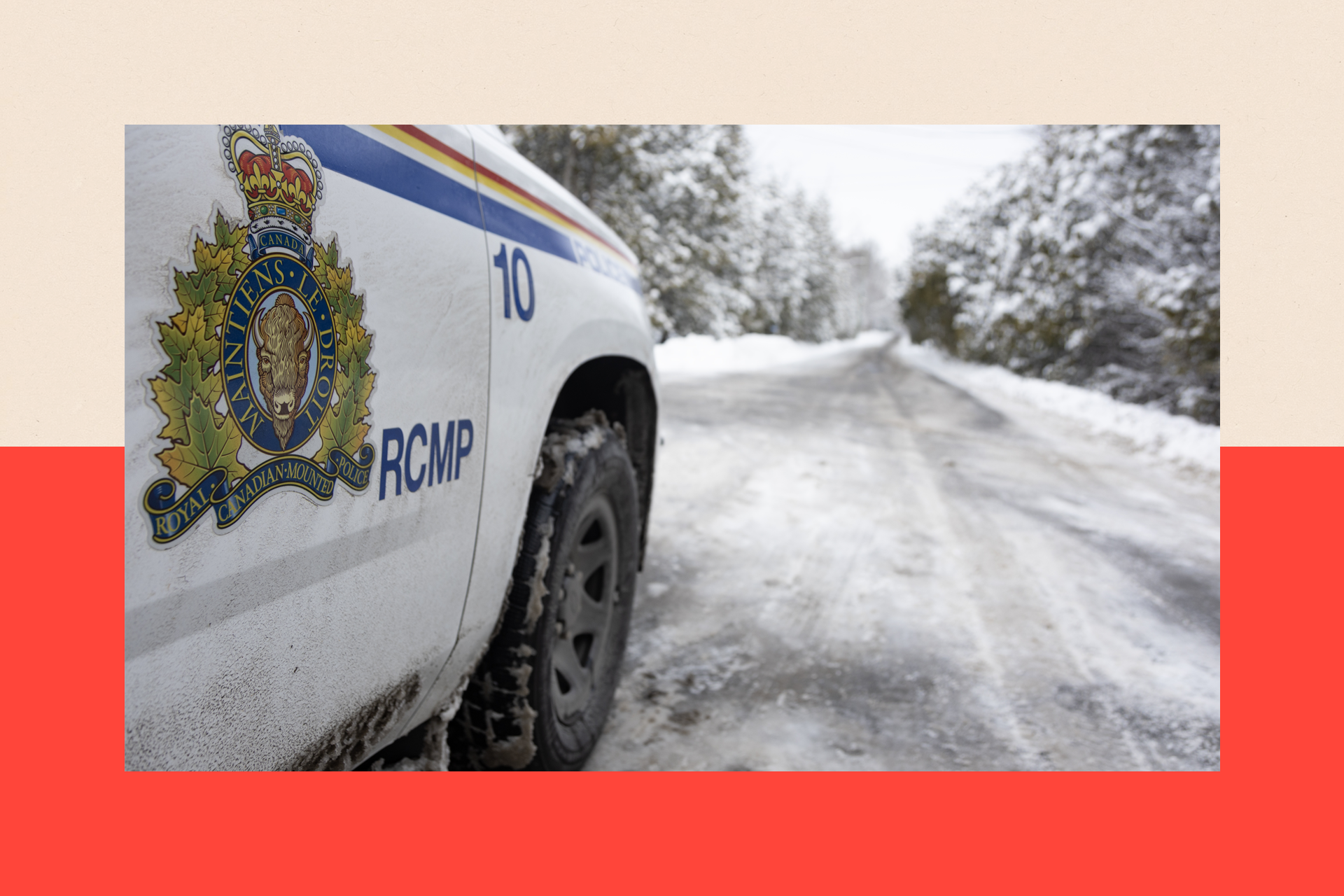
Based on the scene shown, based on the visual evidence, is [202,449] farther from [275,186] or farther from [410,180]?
[410,180]

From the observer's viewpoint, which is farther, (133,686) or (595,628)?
(595,628)

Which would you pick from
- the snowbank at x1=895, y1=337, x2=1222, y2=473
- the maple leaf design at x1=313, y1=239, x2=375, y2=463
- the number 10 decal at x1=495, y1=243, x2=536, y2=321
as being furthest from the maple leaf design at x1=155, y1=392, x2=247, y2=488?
the snowbank at x1=895, y1=337, x2=1222, y2=473

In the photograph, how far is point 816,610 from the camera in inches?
137

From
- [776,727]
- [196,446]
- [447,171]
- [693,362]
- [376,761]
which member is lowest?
[776,727]

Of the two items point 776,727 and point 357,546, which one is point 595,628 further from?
point 357,546

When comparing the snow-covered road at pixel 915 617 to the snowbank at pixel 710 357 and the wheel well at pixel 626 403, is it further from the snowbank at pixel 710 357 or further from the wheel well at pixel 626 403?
the snowbank at pixel 710 357

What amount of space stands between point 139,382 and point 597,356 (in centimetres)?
125

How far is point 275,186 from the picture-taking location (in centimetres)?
98

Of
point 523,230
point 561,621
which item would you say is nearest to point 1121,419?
point 561,621

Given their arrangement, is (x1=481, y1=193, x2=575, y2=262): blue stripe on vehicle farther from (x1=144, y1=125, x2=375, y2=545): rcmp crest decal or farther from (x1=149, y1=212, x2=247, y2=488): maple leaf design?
(x1=149, y1=212, x2=247, y2=488): maple leaf design

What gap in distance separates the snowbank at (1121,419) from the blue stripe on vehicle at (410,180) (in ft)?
18.0

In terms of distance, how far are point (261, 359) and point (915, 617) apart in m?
3.12

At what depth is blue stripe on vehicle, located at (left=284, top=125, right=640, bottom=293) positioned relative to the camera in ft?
3.56

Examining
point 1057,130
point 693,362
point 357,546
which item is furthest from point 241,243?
point 1057,130
